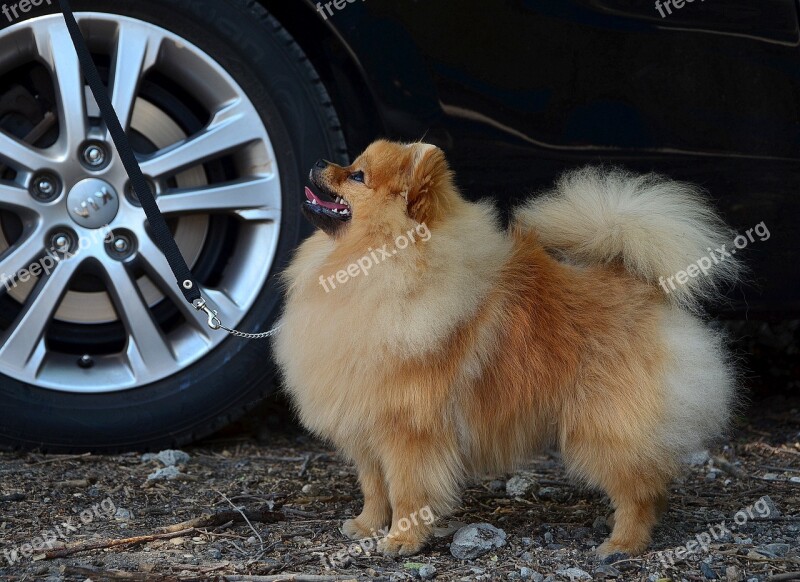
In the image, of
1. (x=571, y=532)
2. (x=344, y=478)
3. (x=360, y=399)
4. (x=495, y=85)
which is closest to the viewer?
(x=360, y=399)

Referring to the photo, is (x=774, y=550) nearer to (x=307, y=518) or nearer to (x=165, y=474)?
(x=307, y=518)

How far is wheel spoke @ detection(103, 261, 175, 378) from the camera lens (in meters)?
3.52

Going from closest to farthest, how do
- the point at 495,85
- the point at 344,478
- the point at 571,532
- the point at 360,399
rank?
the point at 360,399, the point at 571,532, the point at 495,85, the point at 344,478

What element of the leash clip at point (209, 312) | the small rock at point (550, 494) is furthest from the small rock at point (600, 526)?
the leash clip at point (209, 312)

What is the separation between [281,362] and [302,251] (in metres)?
0.39

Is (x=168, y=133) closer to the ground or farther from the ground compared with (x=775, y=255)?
farther from the ground

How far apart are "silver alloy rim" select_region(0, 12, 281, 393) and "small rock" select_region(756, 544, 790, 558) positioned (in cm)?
200

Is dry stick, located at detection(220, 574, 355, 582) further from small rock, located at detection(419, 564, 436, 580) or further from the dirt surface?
small rock, located at detection(419, 564, 436, 580)

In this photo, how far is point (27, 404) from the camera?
11.6 feet

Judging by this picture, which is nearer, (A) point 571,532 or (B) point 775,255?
(A) point 571,532

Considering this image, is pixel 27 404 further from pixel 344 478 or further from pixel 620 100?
pixel 620 100

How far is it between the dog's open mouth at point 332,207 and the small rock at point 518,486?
131 centimetres

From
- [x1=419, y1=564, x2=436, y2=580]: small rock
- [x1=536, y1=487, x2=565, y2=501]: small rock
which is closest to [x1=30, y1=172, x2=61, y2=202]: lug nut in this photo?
[x1=419, y1=564, x2=436, y2=580]: small rock

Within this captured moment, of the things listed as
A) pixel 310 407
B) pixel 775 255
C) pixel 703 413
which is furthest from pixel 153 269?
pixel 775 255
